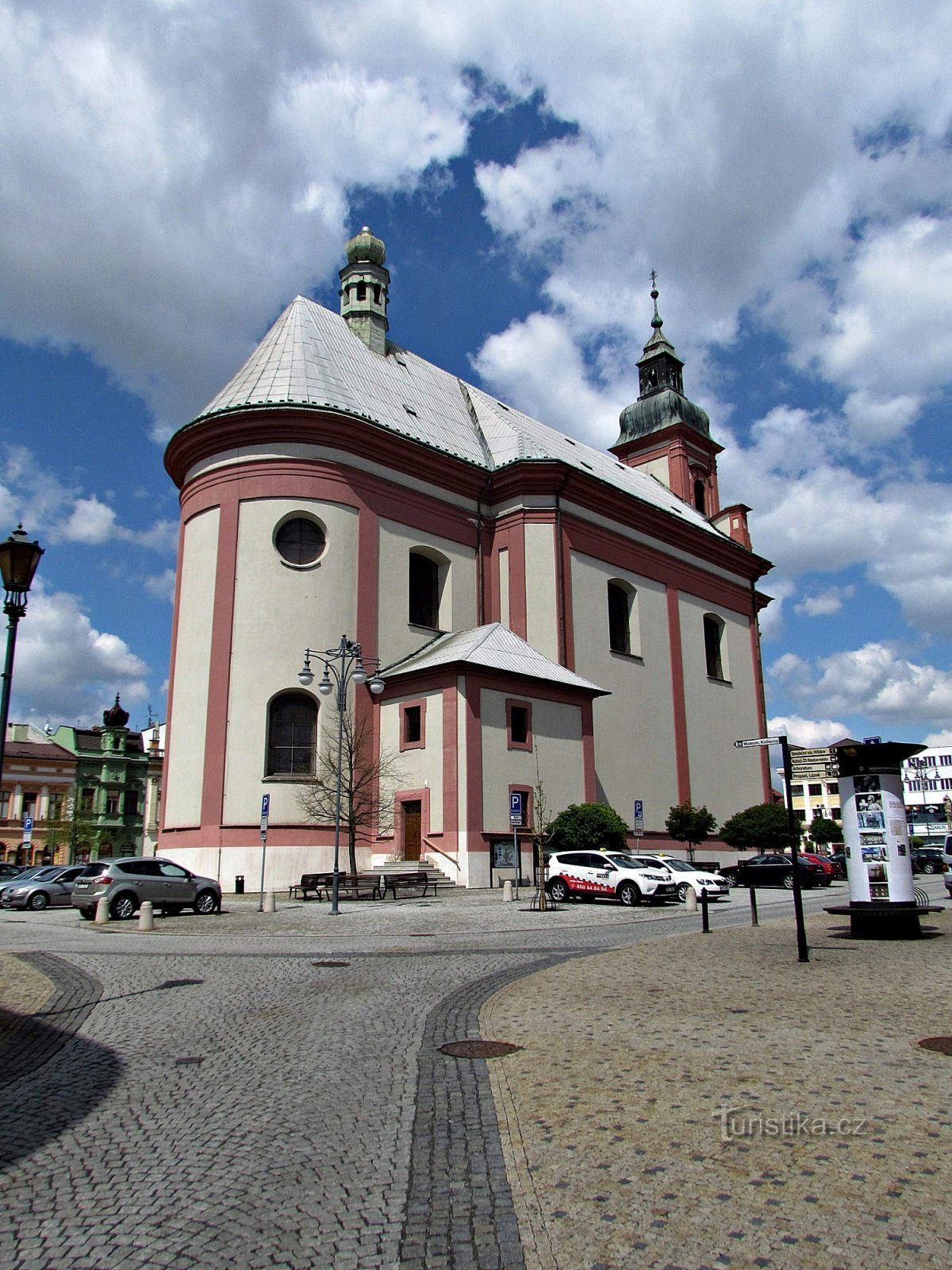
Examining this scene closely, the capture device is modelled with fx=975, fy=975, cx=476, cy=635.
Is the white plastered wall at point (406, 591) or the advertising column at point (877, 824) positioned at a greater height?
the white plastered wall at point (406, 591)

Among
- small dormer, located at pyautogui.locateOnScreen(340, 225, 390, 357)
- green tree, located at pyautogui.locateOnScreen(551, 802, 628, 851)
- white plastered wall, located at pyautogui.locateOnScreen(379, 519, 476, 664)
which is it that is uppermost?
small dormer, located at pyautogui.locateOnScreen(340, 225, 390, 357)

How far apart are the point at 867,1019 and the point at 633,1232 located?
4.98m

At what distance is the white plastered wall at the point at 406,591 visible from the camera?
35000mm

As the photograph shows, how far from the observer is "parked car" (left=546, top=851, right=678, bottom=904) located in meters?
24.5

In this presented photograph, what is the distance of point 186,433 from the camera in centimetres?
3472

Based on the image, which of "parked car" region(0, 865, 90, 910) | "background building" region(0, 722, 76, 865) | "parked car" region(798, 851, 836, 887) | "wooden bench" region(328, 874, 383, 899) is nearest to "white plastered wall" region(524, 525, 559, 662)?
"parked car" region(798, 851, 836, 887)

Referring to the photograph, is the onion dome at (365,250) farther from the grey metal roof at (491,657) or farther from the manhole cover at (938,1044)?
the manhole cover at (938,1044)

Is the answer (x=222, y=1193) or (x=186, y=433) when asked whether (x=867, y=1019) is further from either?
(x=186, y=433)

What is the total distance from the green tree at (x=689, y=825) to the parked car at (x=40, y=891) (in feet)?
74.7

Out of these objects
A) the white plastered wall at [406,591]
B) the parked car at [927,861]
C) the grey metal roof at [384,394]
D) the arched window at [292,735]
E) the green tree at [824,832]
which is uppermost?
the grey metal roof at [384,394]

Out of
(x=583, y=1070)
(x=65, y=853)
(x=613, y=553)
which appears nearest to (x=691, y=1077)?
(x=583, y=1070)

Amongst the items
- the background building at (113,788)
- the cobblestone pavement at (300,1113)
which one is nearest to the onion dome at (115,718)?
the background building at (113,788)

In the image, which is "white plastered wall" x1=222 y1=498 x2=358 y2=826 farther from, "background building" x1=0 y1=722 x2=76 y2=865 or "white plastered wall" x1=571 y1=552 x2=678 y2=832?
"background building" x1=0 y1=722 x2=76 y2=865

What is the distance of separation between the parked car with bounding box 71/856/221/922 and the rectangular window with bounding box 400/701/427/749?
9893 mm
